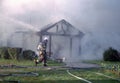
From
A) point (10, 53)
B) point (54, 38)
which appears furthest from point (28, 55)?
point (54, 38)

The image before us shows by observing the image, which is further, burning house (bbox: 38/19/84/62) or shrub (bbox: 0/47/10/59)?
burning house (bbox: 38/19/84/62)

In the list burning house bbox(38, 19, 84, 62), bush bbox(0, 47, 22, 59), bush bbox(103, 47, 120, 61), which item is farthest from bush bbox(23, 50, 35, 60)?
burning house bbox(38, 19, 84, 62)

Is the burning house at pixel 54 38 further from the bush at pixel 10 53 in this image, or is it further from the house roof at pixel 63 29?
the bush at pixel 10 53

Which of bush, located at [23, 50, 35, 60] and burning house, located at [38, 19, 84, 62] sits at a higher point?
burning house, located at [38, 19, 84, 62]

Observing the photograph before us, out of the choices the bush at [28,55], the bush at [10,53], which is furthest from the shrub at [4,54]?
the bush at [28,55]

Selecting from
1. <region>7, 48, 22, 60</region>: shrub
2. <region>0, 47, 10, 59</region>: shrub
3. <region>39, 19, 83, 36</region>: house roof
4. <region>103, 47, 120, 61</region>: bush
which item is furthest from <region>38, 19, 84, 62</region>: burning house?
<region>7, 48, 22, 60</region>: shrub

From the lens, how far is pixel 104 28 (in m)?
43.6

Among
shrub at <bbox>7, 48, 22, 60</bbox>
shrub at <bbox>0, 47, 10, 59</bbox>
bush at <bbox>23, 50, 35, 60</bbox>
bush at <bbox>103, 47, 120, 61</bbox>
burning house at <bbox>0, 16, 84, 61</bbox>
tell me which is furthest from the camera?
burning house at <bbox>0, 16, 84, 61</bbox>

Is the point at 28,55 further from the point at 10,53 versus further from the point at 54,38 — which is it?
the point at 54,38

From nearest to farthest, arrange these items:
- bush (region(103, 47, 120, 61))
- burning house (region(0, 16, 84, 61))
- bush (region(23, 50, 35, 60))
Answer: bush (region(23, 50, 35, 60)), bush (region(103, 47, 120, 61)), burning house (region(0, 16, 84, 61))

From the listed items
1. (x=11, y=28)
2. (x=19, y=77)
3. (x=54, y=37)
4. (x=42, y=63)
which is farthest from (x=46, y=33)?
(x=19, y=77)

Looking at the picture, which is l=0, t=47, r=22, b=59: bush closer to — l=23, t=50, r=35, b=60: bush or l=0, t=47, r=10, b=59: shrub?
l=0, t=47, r=10, b=59: shrub

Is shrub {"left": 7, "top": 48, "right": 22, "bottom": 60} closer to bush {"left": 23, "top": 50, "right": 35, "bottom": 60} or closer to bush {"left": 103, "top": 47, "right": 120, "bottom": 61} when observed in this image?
bush {"left": 23, "top": 50, "right": 35, "bottom": 60}

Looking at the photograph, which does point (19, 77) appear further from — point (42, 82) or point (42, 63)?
point (42, 63)
